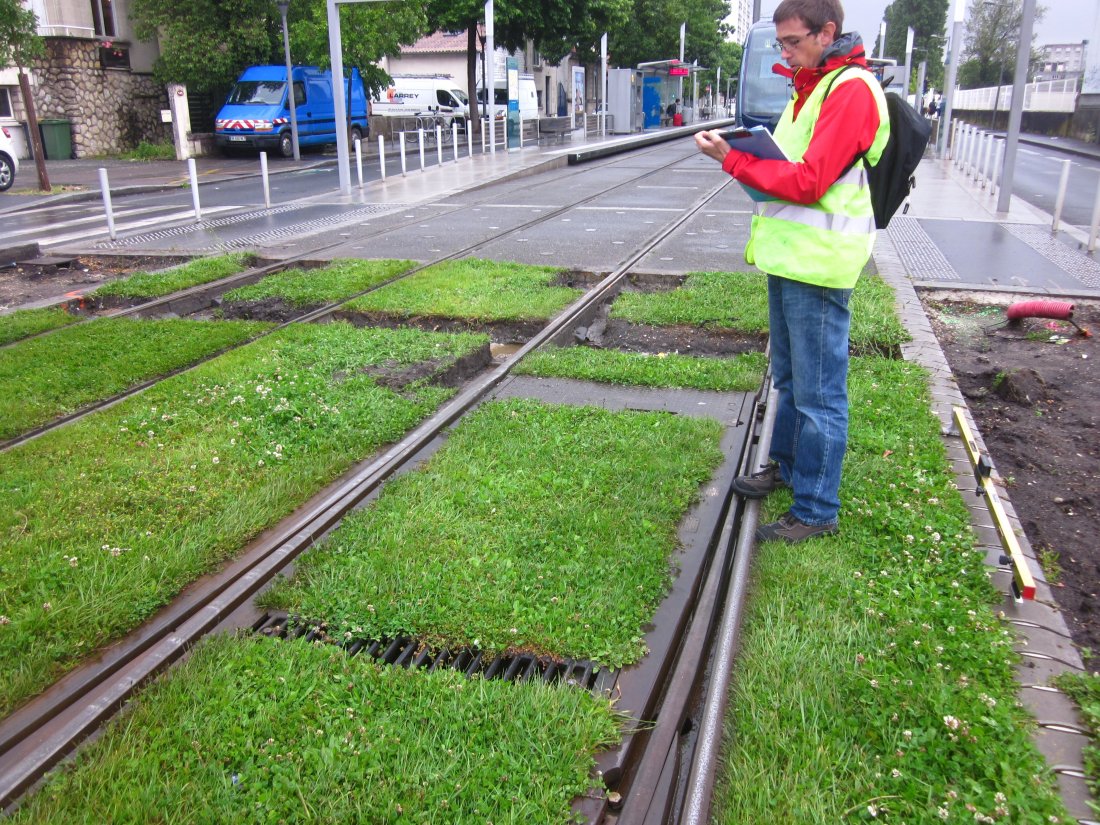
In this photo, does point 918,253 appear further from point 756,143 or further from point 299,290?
point 756,143

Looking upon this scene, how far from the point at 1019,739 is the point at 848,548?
3.78 ft

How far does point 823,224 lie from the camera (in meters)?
3.37

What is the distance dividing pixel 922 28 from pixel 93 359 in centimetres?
11426

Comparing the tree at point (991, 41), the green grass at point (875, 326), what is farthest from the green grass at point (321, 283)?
the tree at point (991, 41)

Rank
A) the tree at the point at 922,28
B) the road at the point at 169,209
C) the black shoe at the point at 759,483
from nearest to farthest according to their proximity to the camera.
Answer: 1. the black shoe at the point at 759,483
2. the road at the point at 169,209
3. the tree at the point at 922,28

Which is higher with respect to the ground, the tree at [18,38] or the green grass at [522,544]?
the tree at [18,38]

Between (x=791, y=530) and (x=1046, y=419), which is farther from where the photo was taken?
(x=1046, y=419)

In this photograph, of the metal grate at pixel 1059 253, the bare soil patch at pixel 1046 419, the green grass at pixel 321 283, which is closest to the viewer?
the bare soil patch at pixel 1046 419

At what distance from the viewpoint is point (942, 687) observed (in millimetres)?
2635

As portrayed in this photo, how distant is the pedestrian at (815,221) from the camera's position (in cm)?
320

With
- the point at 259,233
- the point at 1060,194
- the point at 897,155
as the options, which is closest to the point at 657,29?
the point at 1060,194

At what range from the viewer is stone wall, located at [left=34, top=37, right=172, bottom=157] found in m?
25.0

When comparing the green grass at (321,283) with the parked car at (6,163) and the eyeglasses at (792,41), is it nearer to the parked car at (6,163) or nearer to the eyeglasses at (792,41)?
the eyeglasses at (792,41)

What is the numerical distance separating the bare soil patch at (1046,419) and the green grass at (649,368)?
1.42 meters
